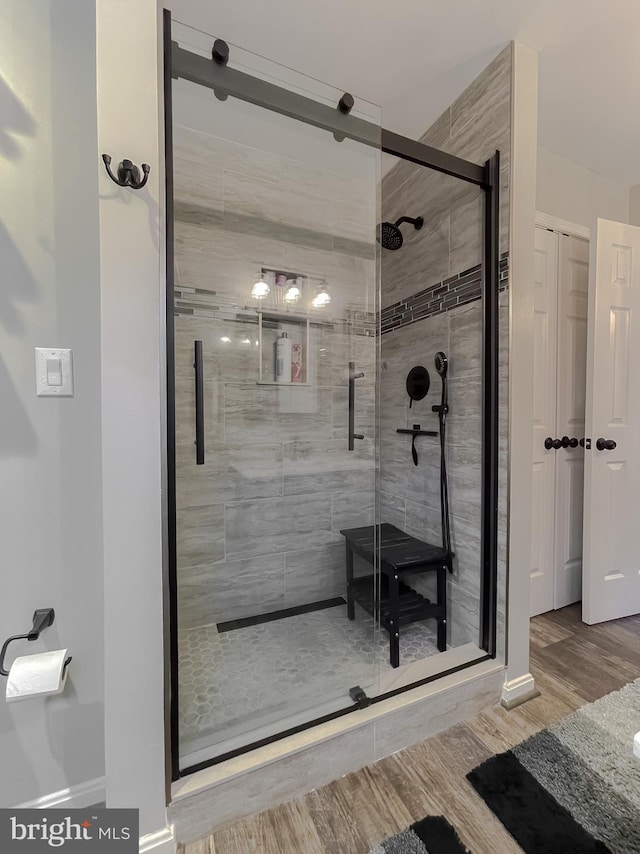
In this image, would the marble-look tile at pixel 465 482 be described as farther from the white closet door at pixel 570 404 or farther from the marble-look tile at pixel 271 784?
the marble-look tile at pixel 271 784

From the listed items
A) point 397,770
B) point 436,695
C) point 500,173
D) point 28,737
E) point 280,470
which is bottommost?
point 397,770

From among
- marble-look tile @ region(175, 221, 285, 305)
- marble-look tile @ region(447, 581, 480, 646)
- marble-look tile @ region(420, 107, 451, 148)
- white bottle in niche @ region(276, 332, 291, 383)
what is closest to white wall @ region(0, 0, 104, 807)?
marble-look tile @ region(175, 221, 285, 305)

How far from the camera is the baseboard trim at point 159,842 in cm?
92

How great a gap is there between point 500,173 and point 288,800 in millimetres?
2330

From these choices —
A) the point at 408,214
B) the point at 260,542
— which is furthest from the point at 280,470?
the point at 408,214

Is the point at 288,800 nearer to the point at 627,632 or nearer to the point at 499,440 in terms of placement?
the point at 499,440

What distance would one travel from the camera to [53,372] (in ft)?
3.32

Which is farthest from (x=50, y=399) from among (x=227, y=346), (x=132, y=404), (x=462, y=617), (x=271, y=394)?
(x=462, y=617)

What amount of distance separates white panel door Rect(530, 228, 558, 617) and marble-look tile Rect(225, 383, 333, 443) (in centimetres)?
117

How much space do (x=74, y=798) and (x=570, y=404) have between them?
106 inches

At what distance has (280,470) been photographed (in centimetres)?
194

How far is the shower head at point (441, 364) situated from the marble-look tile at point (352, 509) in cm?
67

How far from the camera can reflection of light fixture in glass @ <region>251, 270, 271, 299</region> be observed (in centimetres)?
183

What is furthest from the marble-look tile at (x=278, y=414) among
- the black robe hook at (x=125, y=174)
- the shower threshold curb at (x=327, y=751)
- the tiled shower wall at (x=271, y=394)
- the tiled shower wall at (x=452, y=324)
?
the shower threshold curb at (x=327, y=751)
